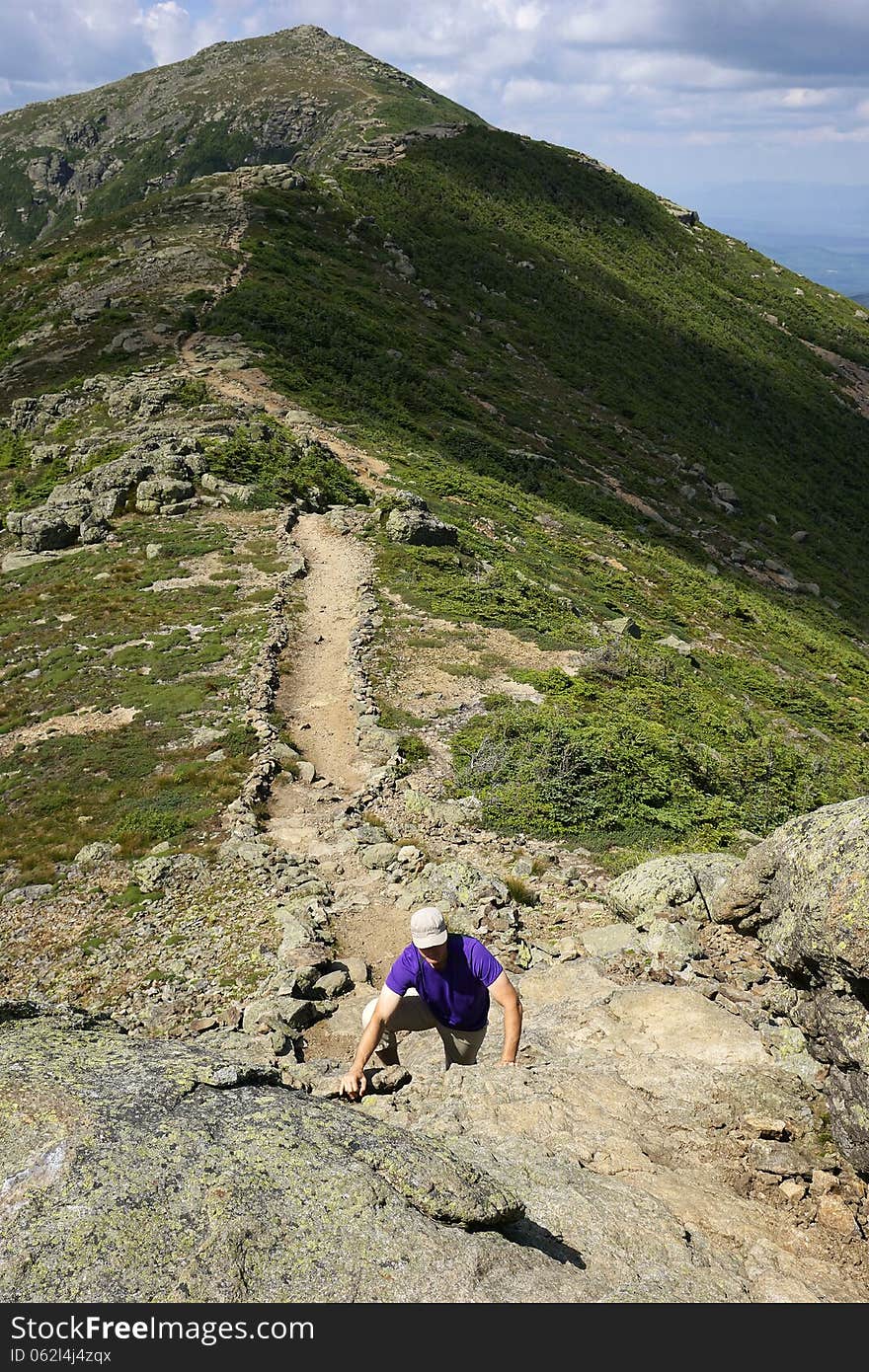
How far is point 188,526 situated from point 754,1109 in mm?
34490

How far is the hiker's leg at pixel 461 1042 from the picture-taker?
340 inches

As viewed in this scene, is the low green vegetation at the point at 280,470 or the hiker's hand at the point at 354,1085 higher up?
the low green vegetation at the point at 280,470

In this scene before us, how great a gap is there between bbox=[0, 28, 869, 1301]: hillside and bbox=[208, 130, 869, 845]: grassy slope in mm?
323

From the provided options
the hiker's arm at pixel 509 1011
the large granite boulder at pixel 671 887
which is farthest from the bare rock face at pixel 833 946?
the hiker's arm at pixel 509 1011

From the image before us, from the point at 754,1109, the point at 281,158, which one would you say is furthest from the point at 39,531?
the point at 281,158

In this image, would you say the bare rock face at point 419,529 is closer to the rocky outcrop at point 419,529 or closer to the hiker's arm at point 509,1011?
the rocky outcrop at point 419,529

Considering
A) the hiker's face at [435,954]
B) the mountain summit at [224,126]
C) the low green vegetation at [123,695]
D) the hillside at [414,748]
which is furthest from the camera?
the mountain summit at [224,126]

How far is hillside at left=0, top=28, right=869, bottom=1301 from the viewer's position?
291 inches

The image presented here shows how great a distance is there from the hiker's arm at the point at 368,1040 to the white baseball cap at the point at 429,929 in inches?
30.5

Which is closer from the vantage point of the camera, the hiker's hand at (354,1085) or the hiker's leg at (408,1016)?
the hiker's hand at (354,1085)

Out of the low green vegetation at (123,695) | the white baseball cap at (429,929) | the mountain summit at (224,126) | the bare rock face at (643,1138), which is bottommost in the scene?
the low green vegetation at (123,695)

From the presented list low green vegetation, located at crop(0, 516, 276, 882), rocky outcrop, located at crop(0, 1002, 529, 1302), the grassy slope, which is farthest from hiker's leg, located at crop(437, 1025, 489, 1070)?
low green vegetation, located at crop(0, 516, 276, 882)

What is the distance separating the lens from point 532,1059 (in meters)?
10.1
